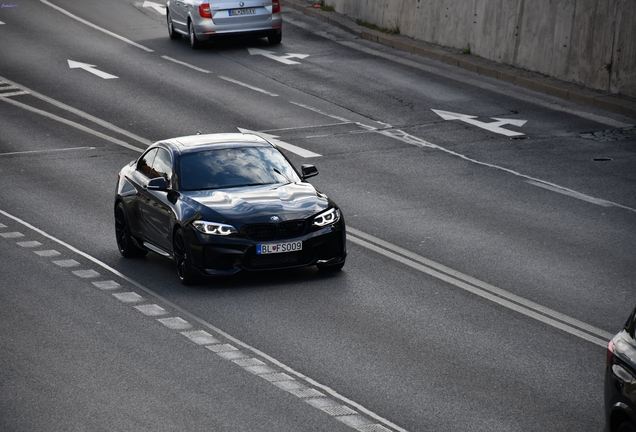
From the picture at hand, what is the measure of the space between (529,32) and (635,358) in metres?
21.7

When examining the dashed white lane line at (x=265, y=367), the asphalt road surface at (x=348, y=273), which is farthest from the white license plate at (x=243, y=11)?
the dashed white lane line at (x=265, y=367)

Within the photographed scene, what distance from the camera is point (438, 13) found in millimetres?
31656

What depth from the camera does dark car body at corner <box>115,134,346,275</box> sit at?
13.2 m

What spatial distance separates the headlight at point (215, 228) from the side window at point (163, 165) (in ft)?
4.35

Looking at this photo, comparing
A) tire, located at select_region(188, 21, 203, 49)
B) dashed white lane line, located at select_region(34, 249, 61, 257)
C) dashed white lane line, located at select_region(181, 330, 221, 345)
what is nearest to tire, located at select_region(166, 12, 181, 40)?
tire, located at select_region(188, 21, 203, 49)

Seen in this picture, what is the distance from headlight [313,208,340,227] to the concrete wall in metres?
12.6

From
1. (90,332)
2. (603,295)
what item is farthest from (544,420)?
(90,332)

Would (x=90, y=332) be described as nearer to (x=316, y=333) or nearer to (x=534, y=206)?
(x=316, y=333)

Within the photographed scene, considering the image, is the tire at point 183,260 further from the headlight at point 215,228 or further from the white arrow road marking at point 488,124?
the white arrow road marking at point 488,124

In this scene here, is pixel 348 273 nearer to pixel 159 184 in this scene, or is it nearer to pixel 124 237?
pixel 159 184

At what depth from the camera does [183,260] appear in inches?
538

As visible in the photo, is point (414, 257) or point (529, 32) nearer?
point (414, 257)

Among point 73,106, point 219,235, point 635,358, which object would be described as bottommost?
point 73,106

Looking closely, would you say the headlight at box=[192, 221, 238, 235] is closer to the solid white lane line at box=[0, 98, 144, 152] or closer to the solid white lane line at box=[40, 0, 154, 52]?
the solid white lane line at box=[0, 98, 144, 152]
